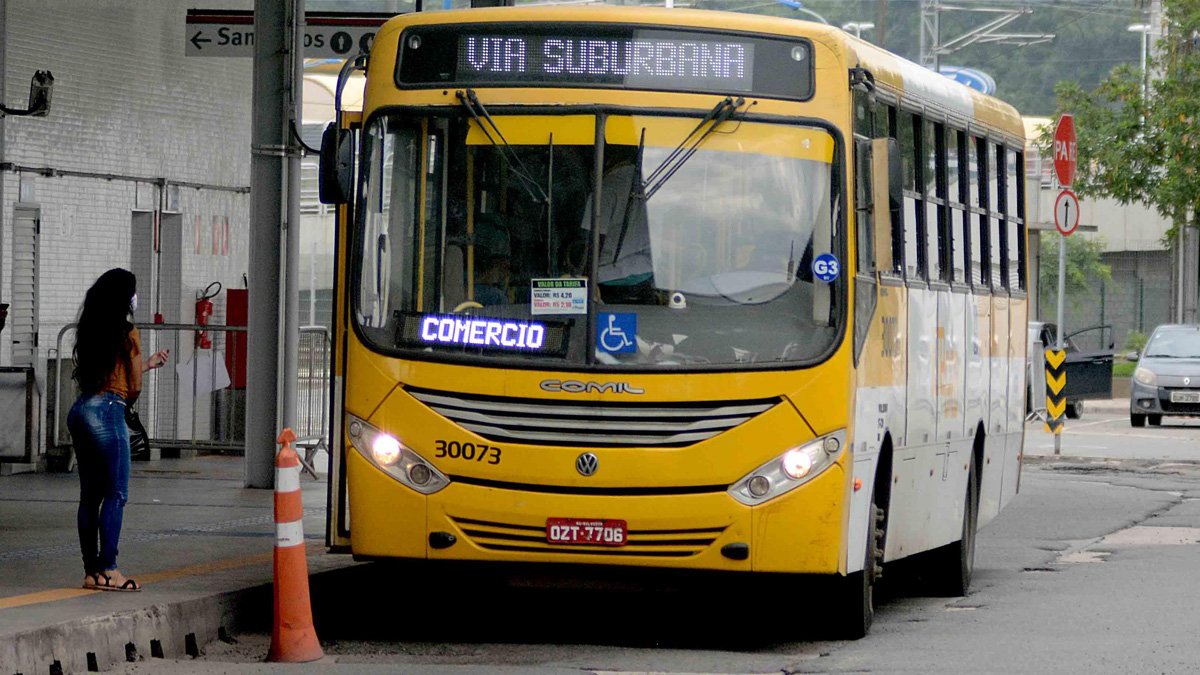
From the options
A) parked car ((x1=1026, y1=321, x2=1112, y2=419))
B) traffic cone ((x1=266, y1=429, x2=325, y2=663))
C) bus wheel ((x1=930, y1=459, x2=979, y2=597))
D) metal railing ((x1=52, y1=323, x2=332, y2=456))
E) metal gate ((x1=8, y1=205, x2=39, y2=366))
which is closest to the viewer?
traffic cone ((x1=266, y1=429, x2=325, y2=663))

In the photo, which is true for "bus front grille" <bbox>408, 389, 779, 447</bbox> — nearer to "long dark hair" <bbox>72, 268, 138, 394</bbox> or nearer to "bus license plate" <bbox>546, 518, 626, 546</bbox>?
"bus license plate" <bbox>546, 518, 626, 546</bbox>

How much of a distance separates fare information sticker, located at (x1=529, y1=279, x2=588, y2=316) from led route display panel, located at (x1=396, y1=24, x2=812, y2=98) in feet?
3.01

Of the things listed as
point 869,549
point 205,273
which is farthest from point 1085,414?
point 869,549

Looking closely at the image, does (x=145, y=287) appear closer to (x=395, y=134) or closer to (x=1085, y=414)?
(x=395, y=134)

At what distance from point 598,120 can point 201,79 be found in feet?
40.3

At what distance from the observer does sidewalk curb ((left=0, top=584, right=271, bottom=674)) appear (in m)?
9.17

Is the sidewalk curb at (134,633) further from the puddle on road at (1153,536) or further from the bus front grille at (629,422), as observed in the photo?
the puddle on road at (1153,536)

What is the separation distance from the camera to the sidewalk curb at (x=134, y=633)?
30.1ft

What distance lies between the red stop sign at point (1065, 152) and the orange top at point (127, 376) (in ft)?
59.7

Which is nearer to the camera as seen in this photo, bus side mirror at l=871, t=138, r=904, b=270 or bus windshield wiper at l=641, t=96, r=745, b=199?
bus windshield wiper at l=641, t=96, r=745, b=199

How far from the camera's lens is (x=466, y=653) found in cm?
1048

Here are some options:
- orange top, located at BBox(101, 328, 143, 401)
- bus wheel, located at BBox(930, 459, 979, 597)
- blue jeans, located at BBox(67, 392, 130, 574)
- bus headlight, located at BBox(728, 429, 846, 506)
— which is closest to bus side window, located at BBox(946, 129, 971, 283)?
bus wheel, located at BBox(930, 459, 979, 597)

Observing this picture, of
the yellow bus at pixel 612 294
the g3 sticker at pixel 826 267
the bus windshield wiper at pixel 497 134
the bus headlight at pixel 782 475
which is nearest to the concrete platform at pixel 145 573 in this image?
the yellow bus at pixel 612 294

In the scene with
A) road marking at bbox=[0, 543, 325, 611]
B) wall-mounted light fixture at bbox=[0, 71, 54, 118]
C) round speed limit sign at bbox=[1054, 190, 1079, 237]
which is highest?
wall-mounted light fixture at bbox=[0, 71, 54, 118]
